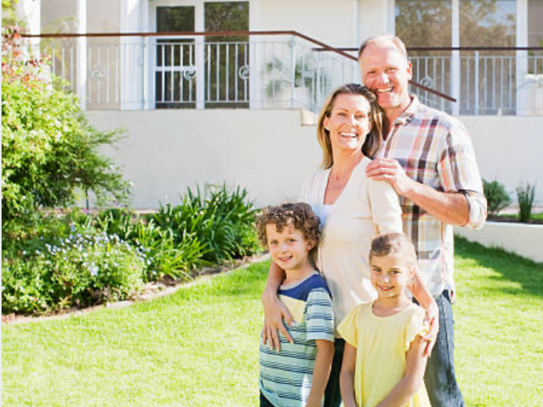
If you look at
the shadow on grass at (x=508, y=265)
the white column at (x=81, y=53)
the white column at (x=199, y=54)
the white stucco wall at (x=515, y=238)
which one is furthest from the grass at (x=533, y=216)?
the white column at (x=81, y=53)

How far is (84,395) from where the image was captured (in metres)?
4.40

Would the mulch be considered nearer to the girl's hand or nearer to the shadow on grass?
the shadow on grass

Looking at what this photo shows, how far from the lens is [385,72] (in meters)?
2.69

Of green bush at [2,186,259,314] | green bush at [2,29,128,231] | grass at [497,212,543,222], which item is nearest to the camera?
green bush at [2,186,259,314]

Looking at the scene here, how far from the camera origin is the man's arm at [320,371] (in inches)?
104

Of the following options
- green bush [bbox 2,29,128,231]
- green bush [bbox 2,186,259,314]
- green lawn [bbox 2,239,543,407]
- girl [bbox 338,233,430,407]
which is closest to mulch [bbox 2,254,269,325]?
green bush [bbox 2,186,259,314]

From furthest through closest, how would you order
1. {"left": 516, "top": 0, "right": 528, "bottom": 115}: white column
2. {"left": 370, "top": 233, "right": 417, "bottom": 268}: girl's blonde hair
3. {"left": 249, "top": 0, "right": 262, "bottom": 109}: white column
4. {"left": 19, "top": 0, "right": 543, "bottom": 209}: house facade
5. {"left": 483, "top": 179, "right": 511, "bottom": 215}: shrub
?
{"left": 516, "top": 0, "right": 528, "bottom": 115}: white column, {"left": 249, "top": 0, "right": 262, "bottom": 109}: white column, {"left": 19, "top": 0, "right": 543, "bottom": 209}: house facade, {"left": 483, "top": 179, "right": 511, "bottom": 215}: shrub, {"left": 370, "top": 233, "right": 417, "bottom": 268}: girl's blonde hair

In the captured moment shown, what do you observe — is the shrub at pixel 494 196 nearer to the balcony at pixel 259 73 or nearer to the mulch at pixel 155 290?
the balcony at pixel 259 73

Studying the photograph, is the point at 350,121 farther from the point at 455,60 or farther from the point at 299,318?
the point at 455,60

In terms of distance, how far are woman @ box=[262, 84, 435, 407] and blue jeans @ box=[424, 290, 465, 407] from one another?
0.19 meters

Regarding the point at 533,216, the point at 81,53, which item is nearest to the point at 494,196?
the point at 533,216

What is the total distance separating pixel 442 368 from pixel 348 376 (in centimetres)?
36

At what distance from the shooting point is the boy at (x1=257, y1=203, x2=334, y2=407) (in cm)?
265

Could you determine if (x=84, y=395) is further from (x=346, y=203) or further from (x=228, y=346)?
(x=346, y=203)
